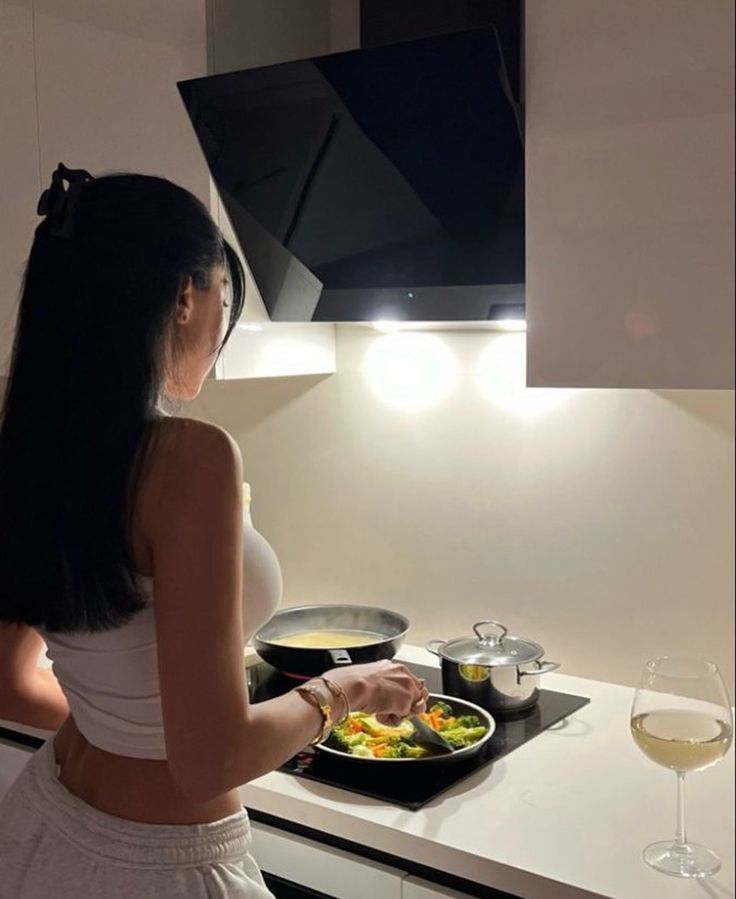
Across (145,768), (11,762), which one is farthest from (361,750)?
(11,762)

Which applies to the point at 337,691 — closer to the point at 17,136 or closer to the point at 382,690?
the point at 382,690

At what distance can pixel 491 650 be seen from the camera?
1688 mm

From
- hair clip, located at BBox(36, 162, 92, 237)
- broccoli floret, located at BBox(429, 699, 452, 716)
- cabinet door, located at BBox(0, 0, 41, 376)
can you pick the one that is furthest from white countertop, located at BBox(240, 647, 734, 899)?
cabinet door, located at BBox(0, 0, 41, 376)

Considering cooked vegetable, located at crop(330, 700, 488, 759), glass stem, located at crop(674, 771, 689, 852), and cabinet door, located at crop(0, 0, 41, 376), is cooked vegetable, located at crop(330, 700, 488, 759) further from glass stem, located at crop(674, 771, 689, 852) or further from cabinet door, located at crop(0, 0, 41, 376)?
cabinet door, located at crop(0, 0, 41, 376)

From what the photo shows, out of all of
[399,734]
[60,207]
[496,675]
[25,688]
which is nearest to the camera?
[60,207]

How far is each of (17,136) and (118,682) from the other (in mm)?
1023

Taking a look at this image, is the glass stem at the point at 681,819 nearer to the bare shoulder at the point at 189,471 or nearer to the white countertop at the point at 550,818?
the white countertop at the point at 550,818

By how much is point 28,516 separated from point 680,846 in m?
0.79

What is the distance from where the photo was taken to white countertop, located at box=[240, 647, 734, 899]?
3.81ft

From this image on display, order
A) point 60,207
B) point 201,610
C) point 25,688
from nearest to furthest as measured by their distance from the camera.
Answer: point 201,610 → point 60,207 → point 25,688

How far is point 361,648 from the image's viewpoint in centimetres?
167

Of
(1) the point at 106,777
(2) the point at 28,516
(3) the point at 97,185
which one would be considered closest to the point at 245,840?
(1) the point at 106,777

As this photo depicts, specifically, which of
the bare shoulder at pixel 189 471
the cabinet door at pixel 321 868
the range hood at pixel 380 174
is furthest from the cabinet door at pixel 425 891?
the range hood at pixel 380 174

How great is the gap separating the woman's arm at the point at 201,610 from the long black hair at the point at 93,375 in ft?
0.17
